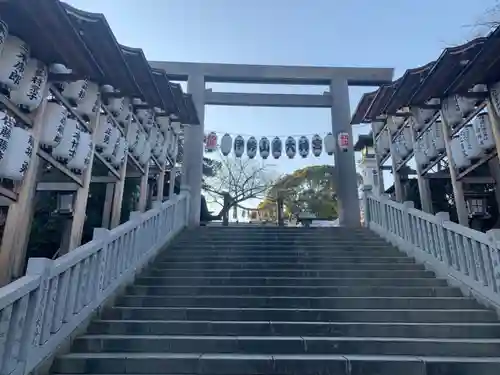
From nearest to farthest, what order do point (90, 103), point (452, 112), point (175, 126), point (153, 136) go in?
point (90, 103) → point (452, 112) → point (153, 136) → point (175, 126)

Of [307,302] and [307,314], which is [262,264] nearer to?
[307,302]

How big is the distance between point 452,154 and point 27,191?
239 inches

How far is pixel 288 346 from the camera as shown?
333 cm

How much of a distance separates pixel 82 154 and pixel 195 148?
5.53m

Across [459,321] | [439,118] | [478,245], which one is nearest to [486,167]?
[439,118]

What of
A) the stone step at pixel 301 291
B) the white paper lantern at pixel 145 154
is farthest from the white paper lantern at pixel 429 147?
the white paper lantern at pixel 145 154

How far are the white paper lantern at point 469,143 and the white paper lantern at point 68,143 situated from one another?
552 centimetres

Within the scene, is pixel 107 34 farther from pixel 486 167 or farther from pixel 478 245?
pixel 486 167

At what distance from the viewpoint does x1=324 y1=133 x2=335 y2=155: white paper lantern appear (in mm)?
10297

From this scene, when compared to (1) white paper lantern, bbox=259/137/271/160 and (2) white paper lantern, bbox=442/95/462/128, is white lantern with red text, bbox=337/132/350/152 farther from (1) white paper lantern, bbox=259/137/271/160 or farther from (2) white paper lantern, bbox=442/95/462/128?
(2) white paper lantern, bbox=442/95/462/128

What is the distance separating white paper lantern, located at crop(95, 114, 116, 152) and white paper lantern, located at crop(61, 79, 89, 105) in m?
0.64

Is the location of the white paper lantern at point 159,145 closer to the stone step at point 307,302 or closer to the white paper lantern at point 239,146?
the white paper lantern at point 239,146

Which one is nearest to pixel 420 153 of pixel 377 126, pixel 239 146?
pixel 377 126

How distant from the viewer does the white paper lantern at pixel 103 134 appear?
527cm
